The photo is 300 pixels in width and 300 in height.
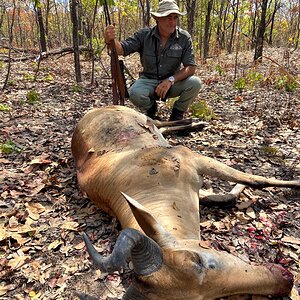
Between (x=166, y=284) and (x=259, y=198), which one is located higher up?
(x=166, y=284)

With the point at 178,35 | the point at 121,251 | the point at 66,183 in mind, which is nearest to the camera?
the point at 121,251

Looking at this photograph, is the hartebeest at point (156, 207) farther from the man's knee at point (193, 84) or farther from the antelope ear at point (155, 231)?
the man's knee at point (193, 84)

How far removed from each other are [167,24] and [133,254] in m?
4.52

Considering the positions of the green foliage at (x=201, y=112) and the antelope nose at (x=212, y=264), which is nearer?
the antelope nose at (x=212, y=264)

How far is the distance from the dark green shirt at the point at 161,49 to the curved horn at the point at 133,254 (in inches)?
176

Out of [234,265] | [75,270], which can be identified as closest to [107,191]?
[75,270]

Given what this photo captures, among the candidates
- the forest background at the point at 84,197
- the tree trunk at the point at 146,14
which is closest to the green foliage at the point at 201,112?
the forest background at the point at 84,197

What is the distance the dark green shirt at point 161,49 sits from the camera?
19.3ft

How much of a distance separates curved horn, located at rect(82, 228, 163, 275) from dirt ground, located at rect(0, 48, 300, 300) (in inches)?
31.8

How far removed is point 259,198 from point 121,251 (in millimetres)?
2408

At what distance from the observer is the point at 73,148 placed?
14.8 feet

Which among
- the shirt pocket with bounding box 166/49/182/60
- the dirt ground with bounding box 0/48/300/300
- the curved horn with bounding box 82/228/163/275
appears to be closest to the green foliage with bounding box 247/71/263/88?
the dirt ground with bounding box 0/48/300/300

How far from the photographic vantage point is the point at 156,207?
2.81 metres

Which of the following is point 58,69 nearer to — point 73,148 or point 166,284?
point 73,148
